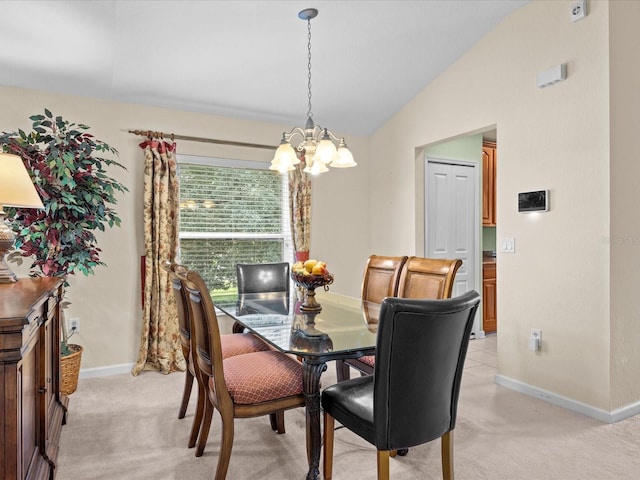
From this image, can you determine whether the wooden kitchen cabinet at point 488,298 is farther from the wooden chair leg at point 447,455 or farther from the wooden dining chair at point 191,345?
the wooden chair leg at point 447,455

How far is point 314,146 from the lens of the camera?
8.45 feet

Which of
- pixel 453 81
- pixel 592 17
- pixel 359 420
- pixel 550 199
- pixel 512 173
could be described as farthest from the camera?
pixel 453 81

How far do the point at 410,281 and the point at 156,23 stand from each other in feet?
8.10

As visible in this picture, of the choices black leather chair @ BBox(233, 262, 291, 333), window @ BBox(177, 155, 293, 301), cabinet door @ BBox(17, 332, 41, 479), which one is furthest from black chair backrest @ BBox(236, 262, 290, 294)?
cabinet door @ BBox(17, 332, 41, 479)

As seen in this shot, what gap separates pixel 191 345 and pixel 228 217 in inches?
80.8

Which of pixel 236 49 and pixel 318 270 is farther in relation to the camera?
pixel 236 49

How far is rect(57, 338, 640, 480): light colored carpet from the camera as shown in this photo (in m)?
2.16

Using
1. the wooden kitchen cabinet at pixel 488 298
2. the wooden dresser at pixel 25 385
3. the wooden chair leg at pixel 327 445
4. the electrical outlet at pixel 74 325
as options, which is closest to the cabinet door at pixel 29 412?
Result: the wooden dresser at pixel 25 385

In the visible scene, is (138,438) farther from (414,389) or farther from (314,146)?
(314,146)

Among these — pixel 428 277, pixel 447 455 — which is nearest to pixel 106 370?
pixel 428 277

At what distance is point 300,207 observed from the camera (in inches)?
176

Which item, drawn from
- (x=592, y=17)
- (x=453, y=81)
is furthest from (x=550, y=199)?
(x=453, y=81)

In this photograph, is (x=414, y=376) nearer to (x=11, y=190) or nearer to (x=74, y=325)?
(x=11, y=190)

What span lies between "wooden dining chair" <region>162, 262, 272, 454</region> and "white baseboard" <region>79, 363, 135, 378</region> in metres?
1.20
